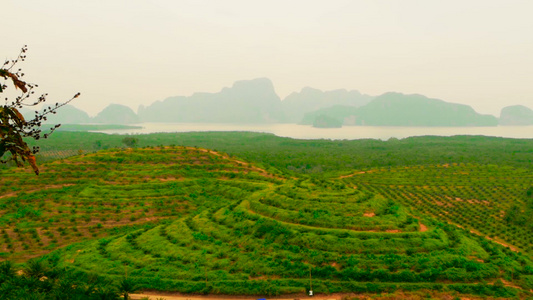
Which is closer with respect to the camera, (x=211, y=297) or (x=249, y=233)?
(x=211, y=297)

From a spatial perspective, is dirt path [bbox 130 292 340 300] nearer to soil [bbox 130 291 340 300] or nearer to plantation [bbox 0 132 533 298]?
soil [bbox 130 291 340 300]

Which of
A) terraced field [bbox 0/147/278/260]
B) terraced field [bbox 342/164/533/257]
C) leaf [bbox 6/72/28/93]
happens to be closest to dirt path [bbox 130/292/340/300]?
terraced field [bbox 0/147/278/260]

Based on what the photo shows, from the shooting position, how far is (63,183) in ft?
207

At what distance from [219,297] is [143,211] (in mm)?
31190

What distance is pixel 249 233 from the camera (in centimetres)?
3828

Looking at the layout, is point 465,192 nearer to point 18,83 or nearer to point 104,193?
point 104,193

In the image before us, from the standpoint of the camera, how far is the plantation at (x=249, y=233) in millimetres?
29953

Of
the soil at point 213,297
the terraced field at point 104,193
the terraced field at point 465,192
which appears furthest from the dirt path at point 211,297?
the terraced field at point 465,192

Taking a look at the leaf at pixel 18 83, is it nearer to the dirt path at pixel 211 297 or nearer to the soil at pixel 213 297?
the soil at pixel 213 297

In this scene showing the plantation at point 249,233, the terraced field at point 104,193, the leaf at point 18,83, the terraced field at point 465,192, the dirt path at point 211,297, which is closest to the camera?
the leaf at point 18,83

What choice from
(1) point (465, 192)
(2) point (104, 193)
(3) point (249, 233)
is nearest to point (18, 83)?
(3) point (249, 233)

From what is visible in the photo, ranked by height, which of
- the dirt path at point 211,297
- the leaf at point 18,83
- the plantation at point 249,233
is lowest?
the dirt path at point 211,297

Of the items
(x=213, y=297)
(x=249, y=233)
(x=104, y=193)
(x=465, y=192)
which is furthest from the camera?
(x=465, y=192)

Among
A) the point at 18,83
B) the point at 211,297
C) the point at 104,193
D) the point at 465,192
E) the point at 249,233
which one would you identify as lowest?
the point at 211,297
